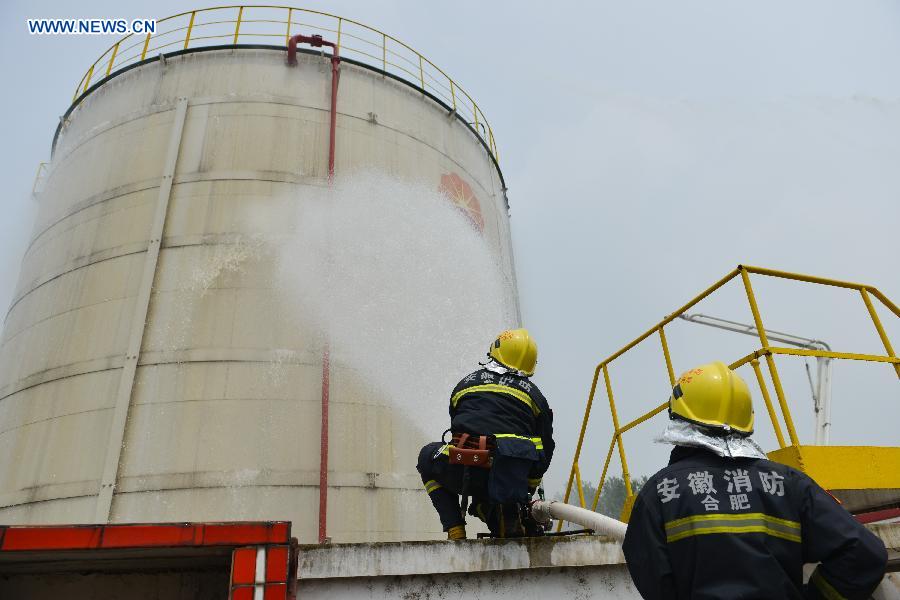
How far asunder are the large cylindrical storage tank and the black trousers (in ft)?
6.22

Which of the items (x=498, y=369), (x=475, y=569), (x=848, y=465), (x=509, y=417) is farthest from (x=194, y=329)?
(x=848, y=465)

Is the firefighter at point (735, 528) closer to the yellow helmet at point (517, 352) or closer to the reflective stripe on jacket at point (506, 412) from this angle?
the reflective stripe on jacket at point (506, 412)

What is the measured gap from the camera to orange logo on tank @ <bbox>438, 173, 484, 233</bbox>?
25.3 feet

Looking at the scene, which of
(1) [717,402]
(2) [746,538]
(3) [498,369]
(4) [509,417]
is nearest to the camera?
(2) [746,538]

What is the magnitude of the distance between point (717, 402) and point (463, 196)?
5901 mm

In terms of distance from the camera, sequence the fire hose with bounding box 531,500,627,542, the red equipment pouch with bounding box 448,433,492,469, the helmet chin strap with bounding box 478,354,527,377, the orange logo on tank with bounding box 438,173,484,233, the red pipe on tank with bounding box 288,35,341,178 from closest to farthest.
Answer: the fire hose with bounding box 531,500,627,542 < the red equipment pouch with bounding box 448,433,492,469 < the helmet chin strap with bounding box 478,354,527,377 < the red pipe on tank with bounding box 288,35,341,178 < the orange logo on tank with bounding box 438,173,484,233

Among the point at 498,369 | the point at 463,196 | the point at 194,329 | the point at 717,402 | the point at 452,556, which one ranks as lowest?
the point at 452,556

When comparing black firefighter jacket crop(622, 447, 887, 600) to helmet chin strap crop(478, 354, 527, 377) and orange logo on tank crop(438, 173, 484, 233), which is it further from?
orange logo on tank crop(438, 173, 484, 233)

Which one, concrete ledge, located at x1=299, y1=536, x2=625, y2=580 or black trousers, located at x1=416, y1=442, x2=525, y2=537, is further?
black trousers, located at x1=416, y1=442, x2=525, y2=537

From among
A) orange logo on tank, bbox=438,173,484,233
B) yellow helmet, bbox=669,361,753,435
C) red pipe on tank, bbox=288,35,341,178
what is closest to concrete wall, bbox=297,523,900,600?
yellow helmet, bbox=669,361,753,435

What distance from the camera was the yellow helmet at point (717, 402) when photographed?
7.70 feet

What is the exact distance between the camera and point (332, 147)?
6918 mm

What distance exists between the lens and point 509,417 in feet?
12.0

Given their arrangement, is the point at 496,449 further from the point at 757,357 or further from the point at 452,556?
the point at 757,357
